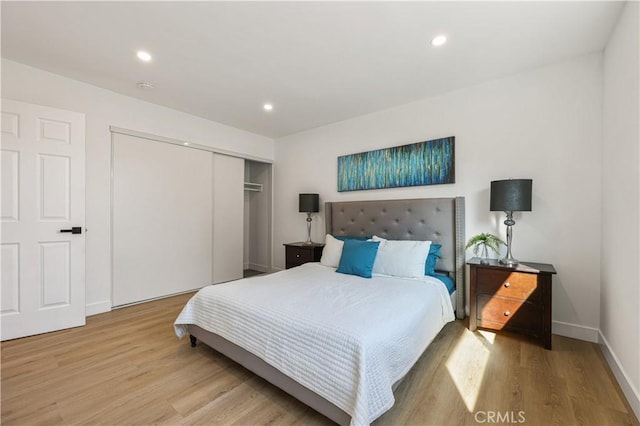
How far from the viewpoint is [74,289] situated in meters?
2.70

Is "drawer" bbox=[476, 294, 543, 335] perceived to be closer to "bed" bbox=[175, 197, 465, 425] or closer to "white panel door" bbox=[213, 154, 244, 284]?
"bed" bbox=[175, 197, 465, 425]

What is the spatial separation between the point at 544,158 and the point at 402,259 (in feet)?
5.26

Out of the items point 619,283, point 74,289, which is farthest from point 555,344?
point 74,289

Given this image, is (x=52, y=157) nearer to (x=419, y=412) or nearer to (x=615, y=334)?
(x=419, y=412)

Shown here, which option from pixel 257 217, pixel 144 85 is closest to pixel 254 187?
pixel 257 217

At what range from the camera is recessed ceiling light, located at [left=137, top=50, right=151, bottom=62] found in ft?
7.66

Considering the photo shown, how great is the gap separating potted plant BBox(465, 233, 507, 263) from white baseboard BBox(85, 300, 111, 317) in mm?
3977

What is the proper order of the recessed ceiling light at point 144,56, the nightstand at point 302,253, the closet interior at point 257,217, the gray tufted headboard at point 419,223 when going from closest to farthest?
the recessed ceiling light at point 144,56, the gray tufted headboard at point 419,223, the nightstand at point 302,253, the closet interior at point 257,217

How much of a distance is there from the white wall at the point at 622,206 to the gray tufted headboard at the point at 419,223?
1065 mm

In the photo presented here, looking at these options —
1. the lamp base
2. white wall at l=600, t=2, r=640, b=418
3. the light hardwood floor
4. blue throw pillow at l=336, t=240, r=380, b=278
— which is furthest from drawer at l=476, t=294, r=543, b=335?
blue throw pillow at l=336, t=240, r=380, b=278

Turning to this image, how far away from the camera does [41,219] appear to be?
2.55m

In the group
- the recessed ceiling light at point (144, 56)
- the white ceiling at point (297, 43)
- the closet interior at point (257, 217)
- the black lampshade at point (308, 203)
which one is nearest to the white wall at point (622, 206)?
the white ceiling at point (297, 43)

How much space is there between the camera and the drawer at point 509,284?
2262 millimetres

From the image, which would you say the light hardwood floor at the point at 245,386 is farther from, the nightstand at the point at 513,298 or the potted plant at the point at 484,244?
the potted plant at the point at 484,244
